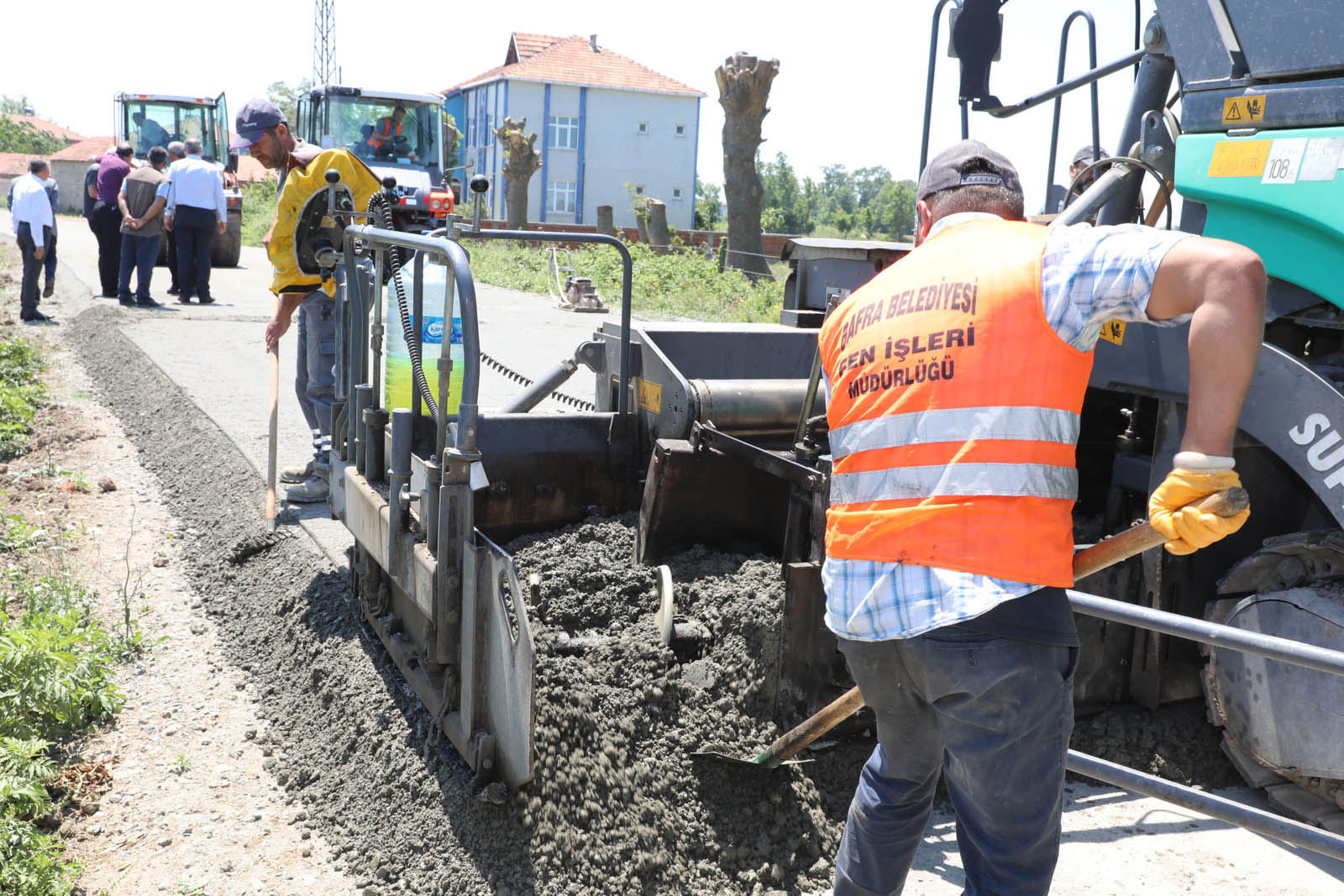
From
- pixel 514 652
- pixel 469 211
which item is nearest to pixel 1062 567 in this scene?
pixel 514 652

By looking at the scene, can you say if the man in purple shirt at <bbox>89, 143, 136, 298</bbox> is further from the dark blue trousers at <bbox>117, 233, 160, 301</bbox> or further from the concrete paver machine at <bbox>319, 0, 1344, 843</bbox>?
the concrete paver machine at <bbox>319, 0, 1344, 843</bbox>

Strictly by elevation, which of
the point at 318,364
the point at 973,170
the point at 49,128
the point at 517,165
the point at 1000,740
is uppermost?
the point at 49,128

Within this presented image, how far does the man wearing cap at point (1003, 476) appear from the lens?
1965 mm

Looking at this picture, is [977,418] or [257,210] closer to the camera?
[977,418]

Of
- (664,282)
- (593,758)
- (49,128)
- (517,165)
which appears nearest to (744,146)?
(664,282)

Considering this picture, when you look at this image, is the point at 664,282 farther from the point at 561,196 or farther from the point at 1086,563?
the point at 561,196

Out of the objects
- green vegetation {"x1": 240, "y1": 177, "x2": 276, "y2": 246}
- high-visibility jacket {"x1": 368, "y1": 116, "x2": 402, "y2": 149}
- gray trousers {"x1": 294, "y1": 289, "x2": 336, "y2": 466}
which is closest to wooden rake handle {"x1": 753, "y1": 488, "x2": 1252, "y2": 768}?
gray trousers {"x1": 294, "y1": 289, "x2": 336, "y2": 466}

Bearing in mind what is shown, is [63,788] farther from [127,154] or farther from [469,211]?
[469,211]

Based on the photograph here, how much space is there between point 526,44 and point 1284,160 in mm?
53112

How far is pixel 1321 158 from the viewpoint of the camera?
277cm

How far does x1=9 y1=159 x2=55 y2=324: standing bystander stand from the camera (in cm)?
1303

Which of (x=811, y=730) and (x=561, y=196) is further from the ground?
(x=561, y=196)

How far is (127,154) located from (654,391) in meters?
13.4

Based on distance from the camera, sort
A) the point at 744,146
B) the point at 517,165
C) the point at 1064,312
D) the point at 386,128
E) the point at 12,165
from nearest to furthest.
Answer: the point at 1064,312 < the point at 386,128 < the point at 744,146 < the point at 517,165 < the point at 12,165
